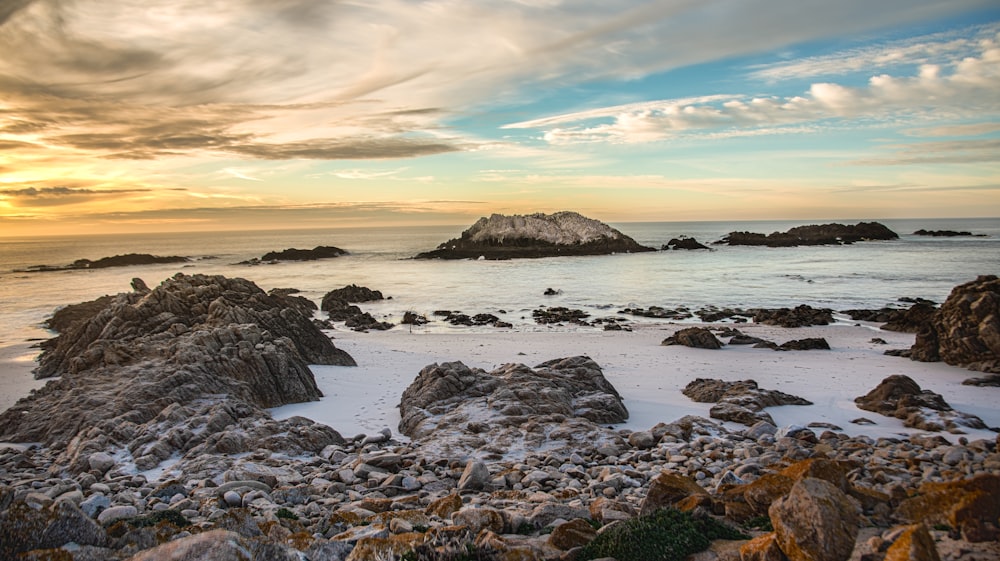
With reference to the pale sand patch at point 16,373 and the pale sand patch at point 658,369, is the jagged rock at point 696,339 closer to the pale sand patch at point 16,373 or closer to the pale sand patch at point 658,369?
the pale sand patch at point 658,369

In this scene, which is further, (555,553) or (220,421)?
(220,421)

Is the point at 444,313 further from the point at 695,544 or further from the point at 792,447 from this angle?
the point at 695,544

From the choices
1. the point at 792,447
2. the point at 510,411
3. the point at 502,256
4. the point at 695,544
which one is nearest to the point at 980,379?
the point at 792,447

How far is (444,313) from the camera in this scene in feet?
126

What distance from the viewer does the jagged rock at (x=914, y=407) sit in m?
13.0

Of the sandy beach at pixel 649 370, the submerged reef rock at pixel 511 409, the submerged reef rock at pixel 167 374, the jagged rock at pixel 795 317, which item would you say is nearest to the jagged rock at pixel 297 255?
the sandy beach at pixel 649 370

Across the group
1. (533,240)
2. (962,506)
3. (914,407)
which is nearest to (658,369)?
(914,407)

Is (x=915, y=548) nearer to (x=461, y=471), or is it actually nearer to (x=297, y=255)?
(x=461, y=471)

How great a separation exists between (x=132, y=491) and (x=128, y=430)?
3.72 meters

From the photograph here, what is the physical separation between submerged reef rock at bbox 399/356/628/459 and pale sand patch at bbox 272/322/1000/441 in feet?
3.12

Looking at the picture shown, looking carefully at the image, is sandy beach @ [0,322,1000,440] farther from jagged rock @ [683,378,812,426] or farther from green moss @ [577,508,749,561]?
green moss @ [577,508,749,561]

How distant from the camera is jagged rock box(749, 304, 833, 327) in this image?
30797 mm

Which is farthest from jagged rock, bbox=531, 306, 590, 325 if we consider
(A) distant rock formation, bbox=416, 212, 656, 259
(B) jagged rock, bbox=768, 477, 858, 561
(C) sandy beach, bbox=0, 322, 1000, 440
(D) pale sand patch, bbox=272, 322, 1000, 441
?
(A) distant rock formation, bbox=416, 212, 656, 259

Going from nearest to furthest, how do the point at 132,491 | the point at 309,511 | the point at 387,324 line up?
the point at 309,511 → the point at 132,491 → the point at 387,324
